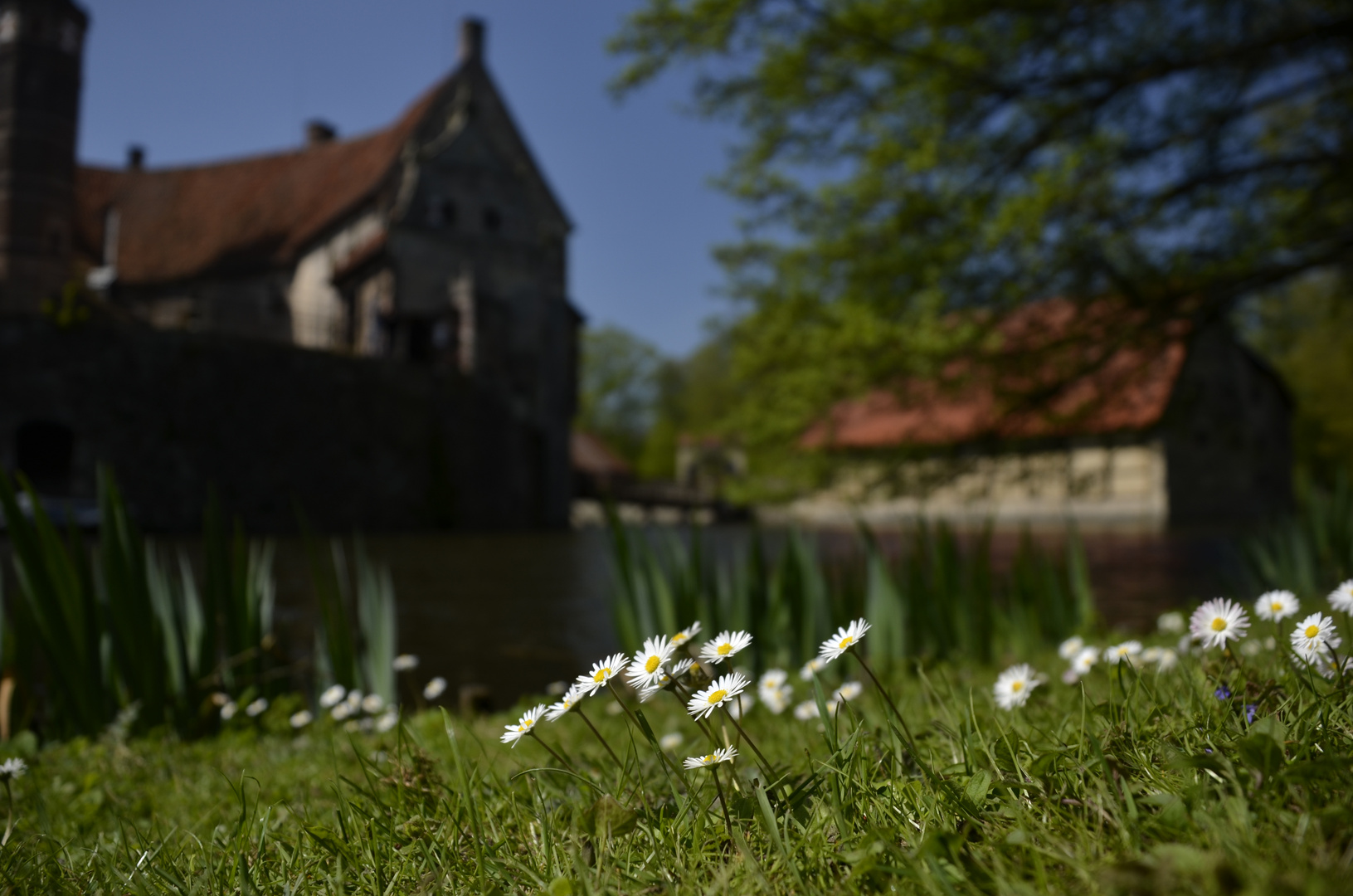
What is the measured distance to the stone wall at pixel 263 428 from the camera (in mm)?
20656

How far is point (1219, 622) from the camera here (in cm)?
171

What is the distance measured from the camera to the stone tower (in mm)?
26891

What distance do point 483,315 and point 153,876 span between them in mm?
27291

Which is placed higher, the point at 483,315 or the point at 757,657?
the point at 483,315

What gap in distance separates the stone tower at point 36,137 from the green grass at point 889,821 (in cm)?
3030

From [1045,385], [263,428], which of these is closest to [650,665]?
[1045,385]

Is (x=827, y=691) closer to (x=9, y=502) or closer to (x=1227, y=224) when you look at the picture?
(x=9, y=502)

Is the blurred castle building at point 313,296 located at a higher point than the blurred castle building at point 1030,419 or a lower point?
higher

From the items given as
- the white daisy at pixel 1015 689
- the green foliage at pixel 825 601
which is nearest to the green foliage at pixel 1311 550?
the green foliage at pixel 825 601

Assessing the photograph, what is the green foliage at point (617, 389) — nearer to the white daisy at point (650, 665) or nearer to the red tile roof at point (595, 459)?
the red tile roof at point (595, 459)

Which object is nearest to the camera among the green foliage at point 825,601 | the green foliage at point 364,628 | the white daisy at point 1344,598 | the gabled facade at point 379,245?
the white daisy at point 1344,598

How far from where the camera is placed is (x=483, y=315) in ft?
92.0

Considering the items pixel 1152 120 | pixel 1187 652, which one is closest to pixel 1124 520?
pixel 1152 120

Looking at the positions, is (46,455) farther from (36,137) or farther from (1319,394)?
(1319,394)
